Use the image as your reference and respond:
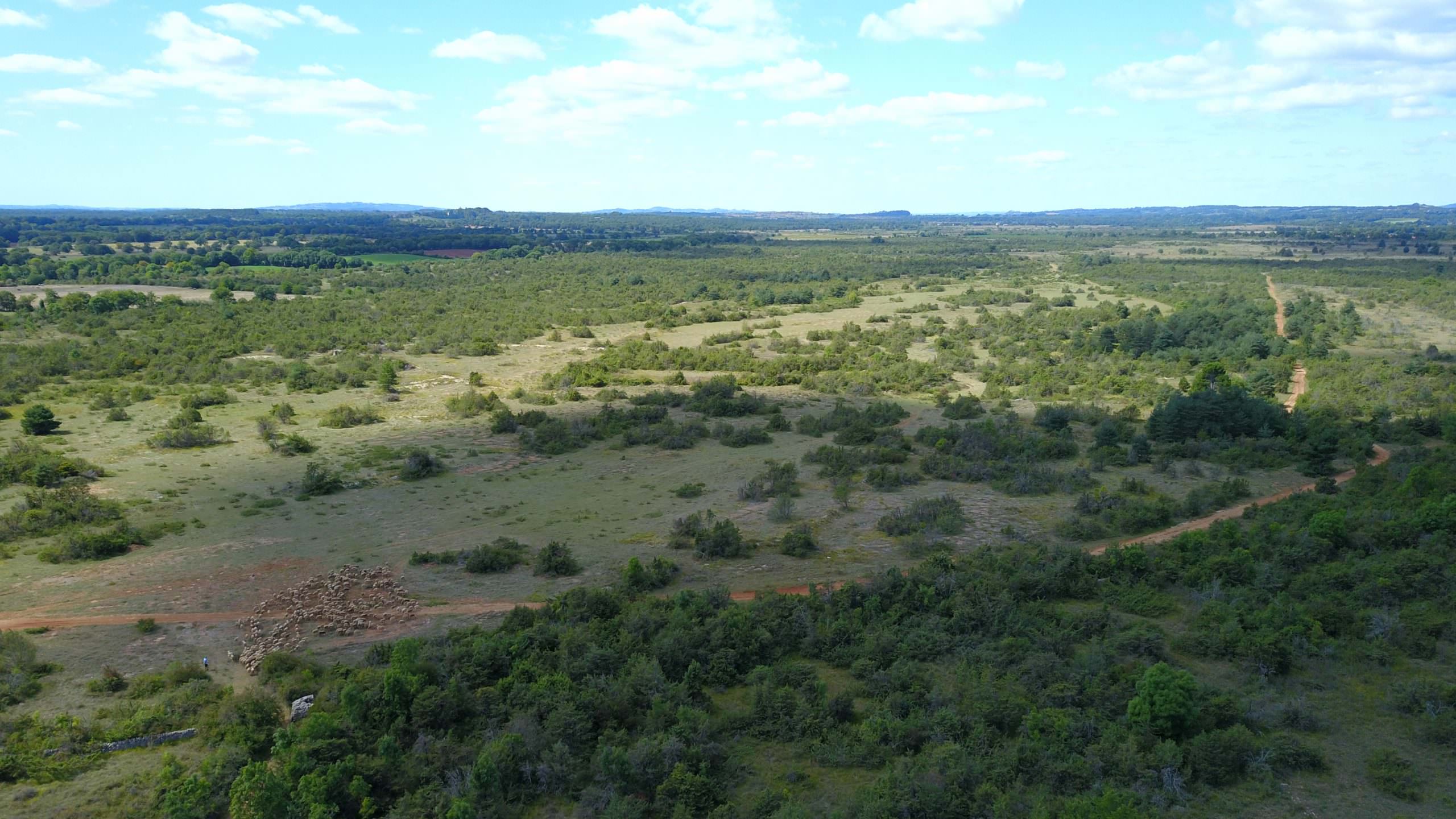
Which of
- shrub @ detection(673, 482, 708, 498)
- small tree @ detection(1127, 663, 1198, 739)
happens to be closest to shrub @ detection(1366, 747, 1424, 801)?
small tree @ detection(1127, 663, 1198, 739)

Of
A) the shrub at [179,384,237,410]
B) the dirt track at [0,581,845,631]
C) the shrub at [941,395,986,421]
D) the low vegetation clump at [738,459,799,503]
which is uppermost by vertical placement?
the shrub at [179,384,237,410]

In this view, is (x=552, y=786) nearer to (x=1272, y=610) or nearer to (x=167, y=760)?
(x=167, y=760)

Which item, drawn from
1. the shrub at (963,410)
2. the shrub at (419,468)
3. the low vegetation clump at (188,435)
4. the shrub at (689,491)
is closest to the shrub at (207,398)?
the low vegetation clump at (188,435)

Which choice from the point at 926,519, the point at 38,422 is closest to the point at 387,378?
the point at 38,422

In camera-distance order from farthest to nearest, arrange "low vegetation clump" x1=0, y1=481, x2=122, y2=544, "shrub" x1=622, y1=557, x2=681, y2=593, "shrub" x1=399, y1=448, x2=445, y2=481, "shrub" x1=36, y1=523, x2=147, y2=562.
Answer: "shrub" x1=399, y1=448, x2=445, y2=481 → "low vegetation clump" x1=0, y1=481, x2=122, y2=544 → "shrub" x1=36, y1=523, x2=147, y2=562 → "shrub" x1=622, y1=557, x2=681, y2=593

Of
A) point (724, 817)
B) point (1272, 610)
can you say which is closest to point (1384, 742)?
point (1272, 610)

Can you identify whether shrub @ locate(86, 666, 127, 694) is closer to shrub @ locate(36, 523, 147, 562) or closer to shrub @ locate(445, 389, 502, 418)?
shrub @ locate(36, 523, 147, 562)
